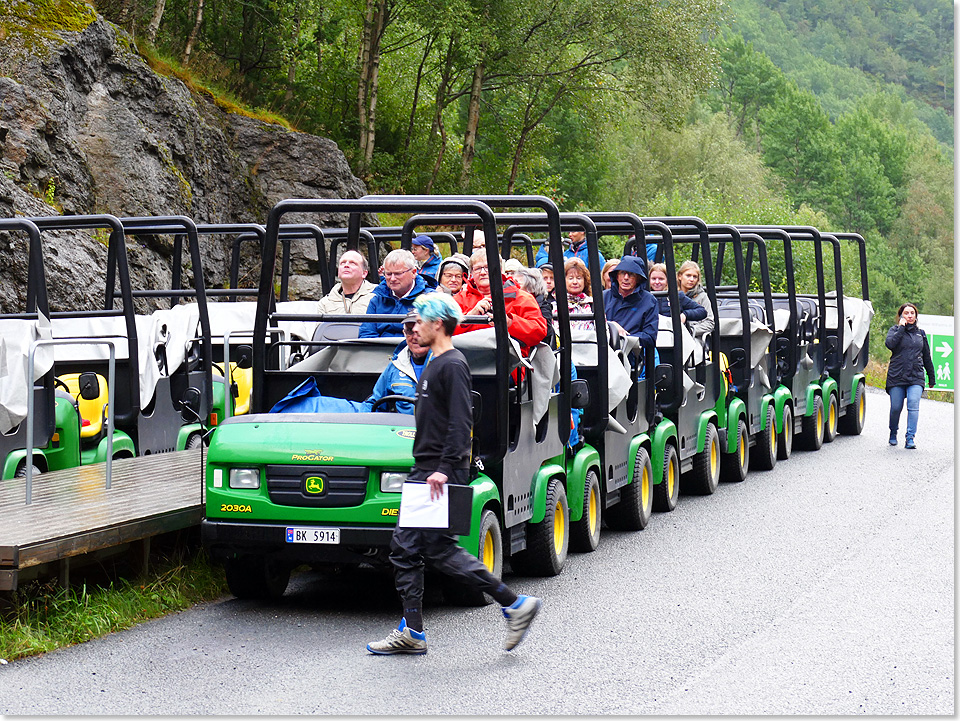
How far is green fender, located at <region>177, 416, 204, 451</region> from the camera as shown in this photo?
479 inches

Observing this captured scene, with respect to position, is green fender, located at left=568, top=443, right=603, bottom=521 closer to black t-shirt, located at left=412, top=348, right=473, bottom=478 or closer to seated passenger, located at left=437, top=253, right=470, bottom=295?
seated passenger, located at left=437, top=253, right=470, bottom=295

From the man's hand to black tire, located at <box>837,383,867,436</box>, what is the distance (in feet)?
45.9

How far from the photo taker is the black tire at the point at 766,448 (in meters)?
15.7

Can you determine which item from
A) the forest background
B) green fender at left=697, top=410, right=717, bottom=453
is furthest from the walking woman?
the forest background

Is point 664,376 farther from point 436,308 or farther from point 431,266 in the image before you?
point 436,308

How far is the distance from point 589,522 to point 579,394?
1.25 meters

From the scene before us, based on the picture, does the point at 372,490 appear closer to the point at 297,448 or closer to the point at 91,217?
the point at 297,448

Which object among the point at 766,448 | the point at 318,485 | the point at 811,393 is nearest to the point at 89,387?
the point at 318,485

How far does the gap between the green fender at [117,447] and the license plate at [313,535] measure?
12.5 feet

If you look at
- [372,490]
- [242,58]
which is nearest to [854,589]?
[372,490]

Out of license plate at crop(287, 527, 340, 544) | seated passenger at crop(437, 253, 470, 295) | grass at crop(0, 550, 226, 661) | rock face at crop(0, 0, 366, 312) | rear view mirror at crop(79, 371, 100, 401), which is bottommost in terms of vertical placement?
grass at crop(0, 550, 226, 661)

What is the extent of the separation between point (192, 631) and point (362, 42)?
2903 cm

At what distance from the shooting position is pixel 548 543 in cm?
918

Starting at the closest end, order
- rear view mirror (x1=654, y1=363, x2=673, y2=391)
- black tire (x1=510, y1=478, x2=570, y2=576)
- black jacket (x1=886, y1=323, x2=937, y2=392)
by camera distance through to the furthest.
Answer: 1. black tire (x1=510, y1=478, x2=570, y2=576)
2. rear view mirror (x1=654, y1=363, x2=673, y2=391)
3. black jacket (x1=886, y1=323, x2=937, y2=392)
